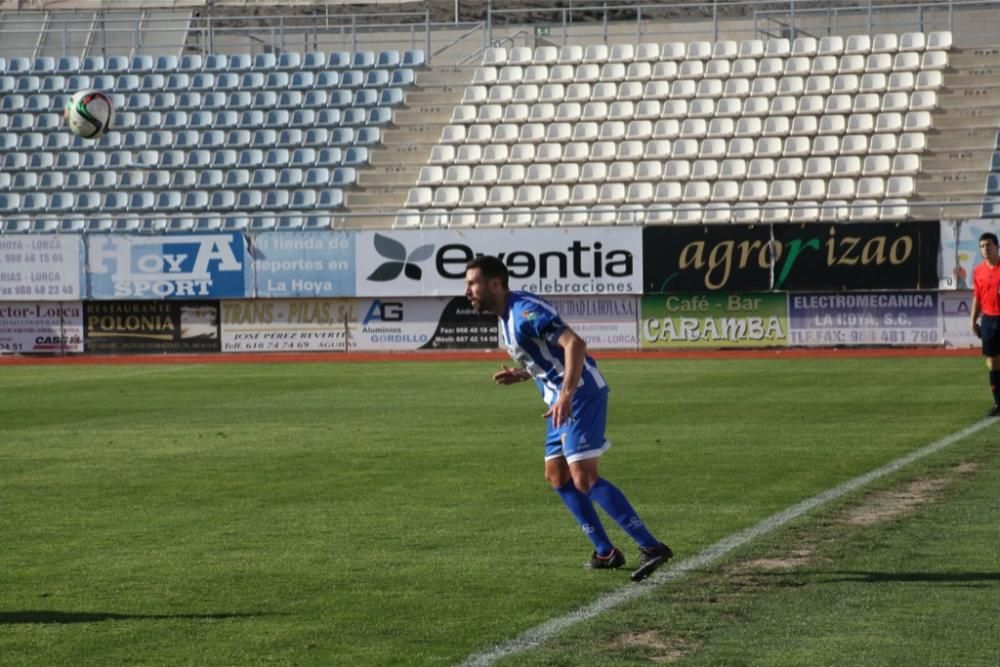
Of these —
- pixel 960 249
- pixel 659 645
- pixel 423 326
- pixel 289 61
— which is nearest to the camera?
pixel 659 645

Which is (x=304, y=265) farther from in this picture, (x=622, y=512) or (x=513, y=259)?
(x=622, y=512)

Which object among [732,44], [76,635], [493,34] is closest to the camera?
[76,635]

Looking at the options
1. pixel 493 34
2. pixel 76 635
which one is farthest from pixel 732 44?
pixel 76 635

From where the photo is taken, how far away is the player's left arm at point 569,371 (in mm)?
8359

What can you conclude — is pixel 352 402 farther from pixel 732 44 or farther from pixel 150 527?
pixel 732 44

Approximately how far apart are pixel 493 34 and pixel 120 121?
9.98 meters

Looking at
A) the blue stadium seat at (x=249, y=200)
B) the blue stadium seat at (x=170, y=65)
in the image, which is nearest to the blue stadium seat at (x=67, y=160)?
the blue stadium seat at (x=170, y=65)

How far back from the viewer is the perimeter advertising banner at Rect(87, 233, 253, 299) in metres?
34.4

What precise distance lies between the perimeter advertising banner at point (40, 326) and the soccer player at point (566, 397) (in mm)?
27724

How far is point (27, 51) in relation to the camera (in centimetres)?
4694

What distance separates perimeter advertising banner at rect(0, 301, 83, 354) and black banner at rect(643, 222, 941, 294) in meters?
12.0

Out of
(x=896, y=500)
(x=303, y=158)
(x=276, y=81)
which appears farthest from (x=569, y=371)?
(x=276, y=81)

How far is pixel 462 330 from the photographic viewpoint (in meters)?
33.8

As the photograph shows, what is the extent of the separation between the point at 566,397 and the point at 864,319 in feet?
81.3
